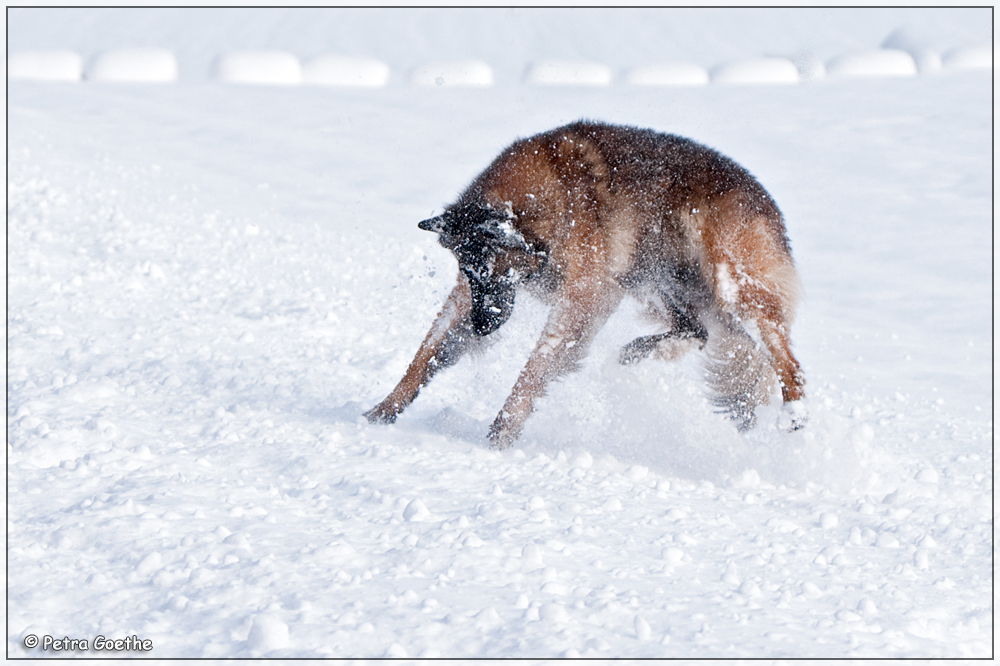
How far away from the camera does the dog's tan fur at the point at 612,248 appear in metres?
3.79

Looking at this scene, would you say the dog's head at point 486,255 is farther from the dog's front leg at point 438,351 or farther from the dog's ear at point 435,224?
the dog's front leg at point 438,351

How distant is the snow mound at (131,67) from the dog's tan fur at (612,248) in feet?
35.0

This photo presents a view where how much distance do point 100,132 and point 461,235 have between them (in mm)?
8512

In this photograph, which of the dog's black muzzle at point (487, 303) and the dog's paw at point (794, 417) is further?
the dog's paw at point (794, 417)

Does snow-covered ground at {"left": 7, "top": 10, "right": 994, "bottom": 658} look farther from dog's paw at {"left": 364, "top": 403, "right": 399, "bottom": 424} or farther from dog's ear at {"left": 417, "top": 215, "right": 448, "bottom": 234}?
dog's ear at {"left": 417, "top": 215, "right": 448, "bottom": 234}

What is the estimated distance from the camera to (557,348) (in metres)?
3.80

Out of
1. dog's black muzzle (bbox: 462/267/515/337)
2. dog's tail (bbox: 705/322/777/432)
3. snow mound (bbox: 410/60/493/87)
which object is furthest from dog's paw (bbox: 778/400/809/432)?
snow mound (bbox: 410/60/493/87)

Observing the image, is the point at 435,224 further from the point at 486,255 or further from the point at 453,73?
the point at 453,73

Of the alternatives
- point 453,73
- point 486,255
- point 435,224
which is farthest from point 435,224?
point 453,73

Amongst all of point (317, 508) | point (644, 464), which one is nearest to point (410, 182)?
point (644, 464)

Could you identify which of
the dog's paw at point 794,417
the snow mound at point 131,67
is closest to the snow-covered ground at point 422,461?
the dog's paw at point 794,417

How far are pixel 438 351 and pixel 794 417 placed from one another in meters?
1.61

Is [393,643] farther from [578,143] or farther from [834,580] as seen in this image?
[578,143]

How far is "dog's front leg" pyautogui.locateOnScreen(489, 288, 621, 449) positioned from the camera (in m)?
3.72
